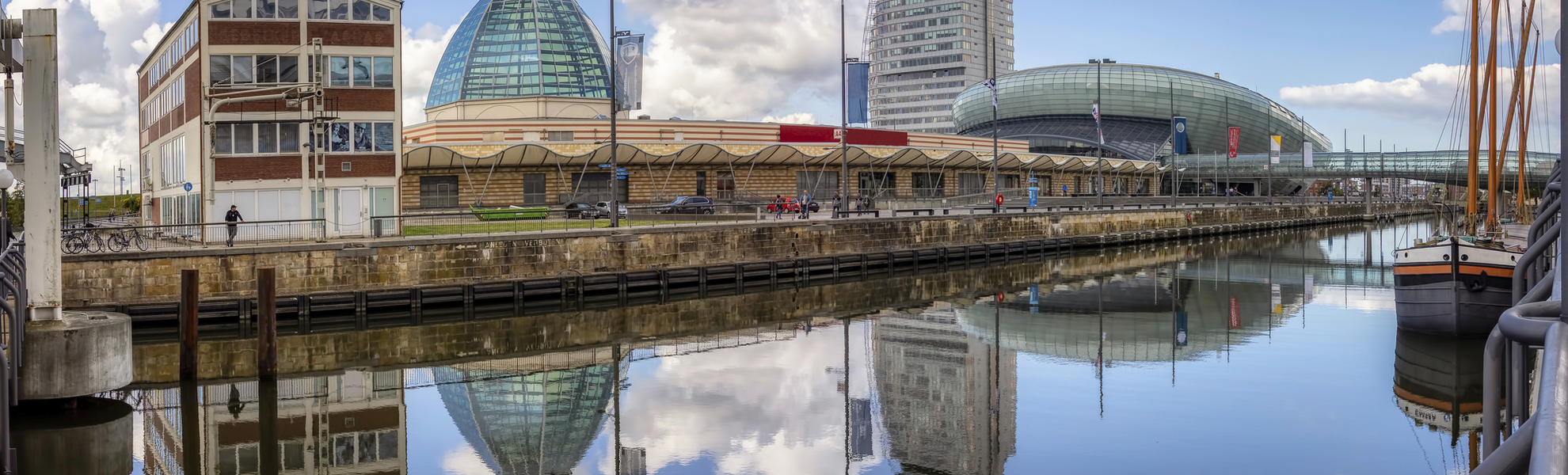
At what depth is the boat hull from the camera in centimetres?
2520

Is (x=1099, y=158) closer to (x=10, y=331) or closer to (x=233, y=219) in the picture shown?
(x=233, y=219)

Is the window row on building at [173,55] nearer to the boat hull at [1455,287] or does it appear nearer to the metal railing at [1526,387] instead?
the boat hull at [1455,287]

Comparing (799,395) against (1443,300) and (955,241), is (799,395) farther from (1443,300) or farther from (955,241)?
(955,241)

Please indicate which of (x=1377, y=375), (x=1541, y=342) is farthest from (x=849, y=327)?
(x=1541, y=342)

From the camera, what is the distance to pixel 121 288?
30.5 meters

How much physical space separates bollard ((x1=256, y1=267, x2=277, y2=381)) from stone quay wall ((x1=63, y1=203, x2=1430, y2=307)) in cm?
935

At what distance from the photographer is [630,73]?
50469 millimetres

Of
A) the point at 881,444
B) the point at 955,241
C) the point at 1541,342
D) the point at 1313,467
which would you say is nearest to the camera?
the point at 1541,342

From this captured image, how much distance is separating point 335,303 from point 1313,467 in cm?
2648

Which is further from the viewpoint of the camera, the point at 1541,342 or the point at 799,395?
the point at 799,395

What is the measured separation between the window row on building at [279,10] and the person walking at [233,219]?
6.83 m

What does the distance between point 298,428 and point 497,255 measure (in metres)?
16.6

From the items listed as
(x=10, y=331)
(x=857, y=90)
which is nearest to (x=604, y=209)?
(x=857, y=90)

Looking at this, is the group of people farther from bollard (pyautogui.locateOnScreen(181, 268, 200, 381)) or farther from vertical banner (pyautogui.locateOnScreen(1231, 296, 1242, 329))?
bollard (pyautogui.locateOnScreen(181, 268, 200, 381))
